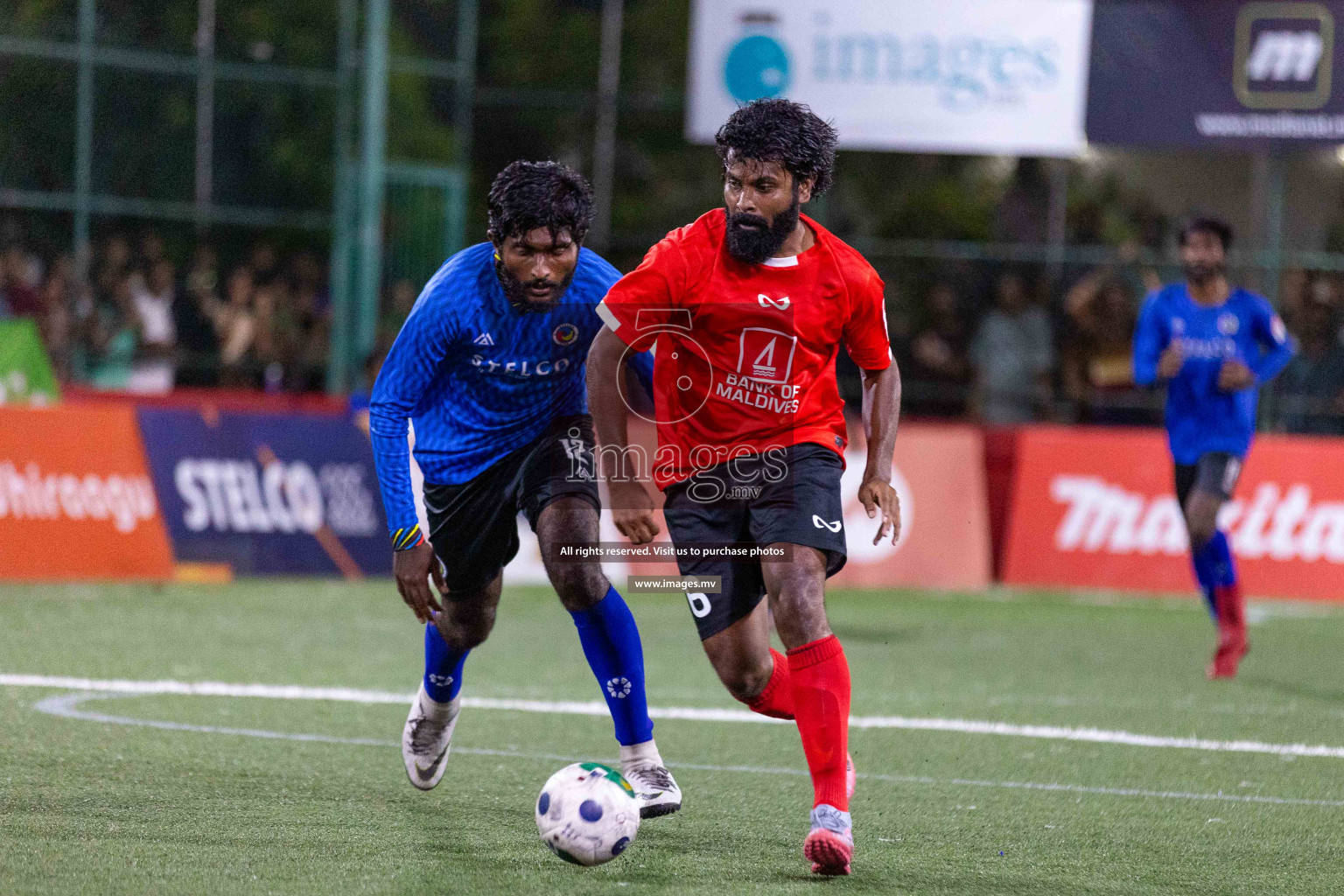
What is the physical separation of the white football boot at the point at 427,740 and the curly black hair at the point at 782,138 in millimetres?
2122

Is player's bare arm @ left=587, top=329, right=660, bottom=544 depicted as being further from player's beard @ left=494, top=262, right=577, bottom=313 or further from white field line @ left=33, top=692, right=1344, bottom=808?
white field line @ left=33, top=692, right=1344, bottom=808

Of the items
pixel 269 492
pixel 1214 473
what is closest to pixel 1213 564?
→ pixel 1214 473

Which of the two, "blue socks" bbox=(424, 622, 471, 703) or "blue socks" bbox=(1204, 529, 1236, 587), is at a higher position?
"blue socks" bbox=(424, 622, 471, 703)

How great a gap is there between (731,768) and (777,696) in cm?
105

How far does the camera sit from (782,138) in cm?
507

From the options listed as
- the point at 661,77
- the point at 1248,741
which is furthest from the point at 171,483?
the point at 661,77

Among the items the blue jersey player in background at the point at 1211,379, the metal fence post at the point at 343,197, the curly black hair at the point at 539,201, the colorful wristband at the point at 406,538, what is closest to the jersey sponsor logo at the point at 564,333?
the curly black hair at the point at 539,201

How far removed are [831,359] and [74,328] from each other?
38.8 ft

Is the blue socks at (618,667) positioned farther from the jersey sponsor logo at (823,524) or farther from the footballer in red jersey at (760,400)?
the jersey sponsor logo at (823,524)

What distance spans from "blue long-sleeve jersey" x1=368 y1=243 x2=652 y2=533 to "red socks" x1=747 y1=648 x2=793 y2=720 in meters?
1.02

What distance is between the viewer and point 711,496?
5.27 meters

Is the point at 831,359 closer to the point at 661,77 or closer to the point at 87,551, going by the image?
the point at 87,551

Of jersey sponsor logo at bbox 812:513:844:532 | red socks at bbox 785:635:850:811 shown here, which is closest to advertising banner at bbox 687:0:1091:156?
jersey sponsor logo at bbox 812:513:844:532

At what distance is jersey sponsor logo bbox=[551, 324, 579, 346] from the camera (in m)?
5.57
